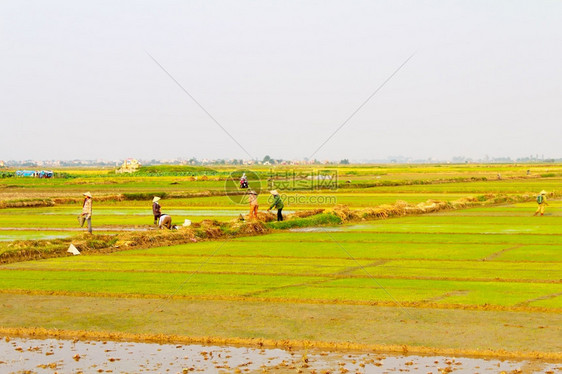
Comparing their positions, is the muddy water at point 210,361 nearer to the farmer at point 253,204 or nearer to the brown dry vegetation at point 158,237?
the brown dry vegetation at point 158,237

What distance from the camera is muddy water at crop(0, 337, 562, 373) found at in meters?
8.17

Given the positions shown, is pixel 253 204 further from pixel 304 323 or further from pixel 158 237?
pixel 304 323

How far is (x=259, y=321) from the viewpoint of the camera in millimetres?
10484

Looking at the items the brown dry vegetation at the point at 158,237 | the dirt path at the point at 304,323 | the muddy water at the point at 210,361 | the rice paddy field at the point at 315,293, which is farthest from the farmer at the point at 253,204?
the muddy water at the point at 210,361

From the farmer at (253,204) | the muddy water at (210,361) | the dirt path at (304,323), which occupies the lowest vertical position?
the muddy water at (210,361)

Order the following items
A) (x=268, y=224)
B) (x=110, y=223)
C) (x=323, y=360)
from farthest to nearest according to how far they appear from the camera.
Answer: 1. (x=110, y=223)
2. (x=268, y=224)
3. (x=323, y=360)

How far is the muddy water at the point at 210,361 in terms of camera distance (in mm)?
8172

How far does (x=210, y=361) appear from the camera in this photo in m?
8.56

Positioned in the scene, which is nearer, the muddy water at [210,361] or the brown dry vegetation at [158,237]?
the muddy water at [210,361]

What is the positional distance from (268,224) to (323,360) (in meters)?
16.7

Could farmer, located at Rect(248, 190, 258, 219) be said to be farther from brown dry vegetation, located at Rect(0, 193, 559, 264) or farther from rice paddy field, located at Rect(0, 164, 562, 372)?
rice paddy field, located at Rect(0, 164, 562, 372)

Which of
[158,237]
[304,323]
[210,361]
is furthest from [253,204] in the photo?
[210,361]

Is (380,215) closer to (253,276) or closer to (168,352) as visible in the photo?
(253,276)

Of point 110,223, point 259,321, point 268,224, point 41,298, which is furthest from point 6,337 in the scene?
point 110,223
